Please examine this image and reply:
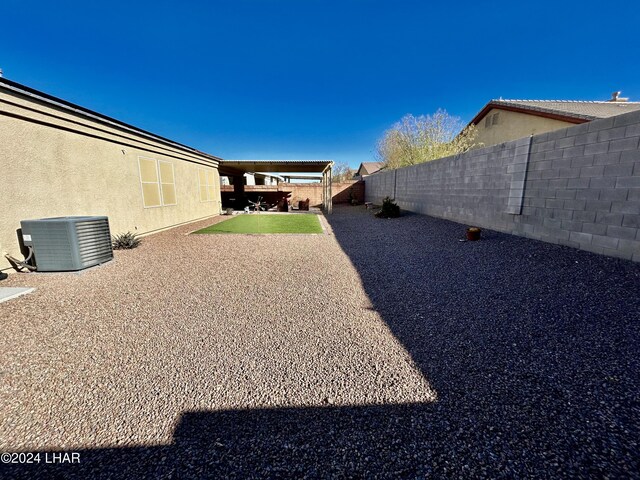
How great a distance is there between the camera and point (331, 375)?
2.16 metres

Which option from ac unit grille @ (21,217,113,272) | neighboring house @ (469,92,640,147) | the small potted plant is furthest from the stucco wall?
ac unit grille @ (21,217,113,272)

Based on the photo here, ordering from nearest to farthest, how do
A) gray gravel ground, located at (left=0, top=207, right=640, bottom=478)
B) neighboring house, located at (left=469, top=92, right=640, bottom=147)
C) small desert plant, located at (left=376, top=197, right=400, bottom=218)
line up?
gray gravel ground, located at (left=0, top=207, right=640, bottom=478) < small desert plant, located at (left=376, top=197, right=400, bottom=218) < neighboring house, located at (left=469, top=92, right=640, bottom=147)

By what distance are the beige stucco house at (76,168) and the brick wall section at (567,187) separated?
9.69 m

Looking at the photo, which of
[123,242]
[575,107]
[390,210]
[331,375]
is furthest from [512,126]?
[123,242]

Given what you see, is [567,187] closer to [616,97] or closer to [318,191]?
[318,191]

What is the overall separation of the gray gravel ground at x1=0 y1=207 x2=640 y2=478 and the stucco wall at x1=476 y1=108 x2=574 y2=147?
41.0ft

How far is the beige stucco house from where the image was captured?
4.45 meters

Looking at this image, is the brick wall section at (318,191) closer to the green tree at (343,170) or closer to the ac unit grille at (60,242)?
the ac unit grille at (60,242)

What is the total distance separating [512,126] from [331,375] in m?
18.2

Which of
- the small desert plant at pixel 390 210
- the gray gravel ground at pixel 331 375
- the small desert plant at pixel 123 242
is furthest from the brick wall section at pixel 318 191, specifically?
the gray gravel ground at pixel 331 375

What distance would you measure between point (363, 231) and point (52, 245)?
25.3 feet

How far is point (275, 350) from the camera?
2.49m

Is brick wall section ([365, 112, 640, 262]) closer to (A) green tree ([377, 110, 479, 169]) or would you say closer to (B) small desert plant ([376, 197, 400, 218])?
(B) small desert plant ([376, 197, 400, 218])

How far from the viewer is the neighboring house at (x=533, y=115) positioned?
11844 millimetres
